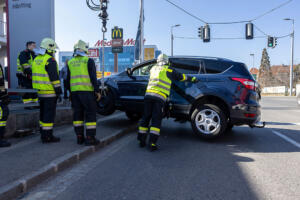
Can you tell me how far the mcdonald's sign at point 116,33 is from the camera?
44.7 ft

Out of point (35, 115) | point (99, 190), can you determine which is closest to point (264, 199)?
point (99, 190)

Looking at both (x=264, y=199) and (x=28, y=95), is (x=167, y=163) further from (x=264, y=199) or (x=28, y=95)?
(x=28, y=95)

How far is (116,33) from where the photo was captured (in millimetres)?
13750

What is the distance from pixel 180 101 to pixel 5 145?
3.48m

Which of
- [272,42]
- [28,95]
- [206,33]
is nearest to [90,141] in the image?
[28,95]

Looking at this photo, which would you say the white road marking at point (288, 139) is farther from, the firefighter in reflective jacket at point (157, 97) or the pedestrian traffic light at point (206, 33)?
the pedestrian traffic light at point (206, 33)

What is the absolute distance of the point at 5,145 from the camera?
4309 millimetres

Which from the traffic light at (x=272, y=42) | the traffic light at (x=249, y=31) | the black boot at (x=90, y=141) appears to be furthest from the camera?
the traffic light at (x=272, y=42)

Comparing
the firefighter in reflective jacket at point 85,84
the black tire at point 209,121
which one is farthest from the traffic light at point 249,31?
the firefighter in reflective jacket at point 85,84

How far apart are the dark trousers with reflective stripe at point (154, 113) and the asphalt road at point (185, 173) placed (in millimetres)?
452

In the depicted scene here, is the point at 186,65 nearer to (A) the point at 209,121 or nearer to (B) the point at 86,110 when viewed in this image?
(A) the point at 209,121

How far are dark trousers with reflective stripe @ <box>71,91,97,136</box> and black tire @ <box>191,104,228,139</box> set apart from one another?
2047 millimetres

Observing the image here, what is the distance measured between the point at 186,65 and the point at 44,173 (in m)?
3.69

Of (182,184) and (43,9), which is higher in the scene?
(43,9)
